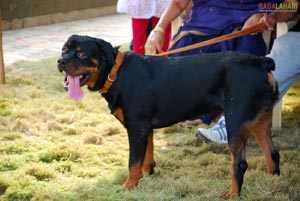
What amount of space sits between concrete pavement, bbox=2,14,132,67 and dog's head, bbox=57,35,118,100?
3.95 meters

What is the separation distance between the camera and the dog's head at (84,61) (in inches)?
121

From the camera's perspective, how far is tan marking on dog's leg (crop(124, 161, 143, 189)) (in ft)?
10.7

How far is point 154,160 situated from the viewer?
147 inches

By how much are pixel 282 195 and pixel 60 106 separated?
253 cm

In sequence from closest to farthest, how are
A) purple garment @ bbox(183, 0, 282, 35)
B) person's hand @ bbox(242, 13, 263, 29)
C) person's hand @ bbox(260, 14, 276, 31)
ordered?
person's hand @ bbox(260, 14, 276, 31)
person's hand @ bbox(242, 13, 263, 29)
purple garment @ bbox(183, 0, 282, 35)

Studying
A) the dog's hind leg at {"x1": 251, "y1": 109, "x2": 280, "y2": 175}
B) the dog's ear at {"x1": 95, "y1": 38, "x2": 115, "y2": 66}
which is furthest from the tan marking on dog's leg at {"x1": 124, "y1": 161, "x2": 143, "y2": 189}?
the dog's hind leg at {"x1": 251, "y1": 109, "x2": 280, "y2": 175}

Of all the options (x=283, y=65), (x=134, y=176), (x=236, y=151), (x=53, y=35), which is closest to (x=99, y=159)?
(x=134, y=176)

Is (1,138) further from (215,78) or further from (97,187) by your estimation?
(215,78)

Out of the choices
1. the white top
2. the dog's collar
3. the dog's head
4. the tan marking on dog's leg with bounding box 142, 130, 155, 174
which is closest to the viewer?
the dog's head

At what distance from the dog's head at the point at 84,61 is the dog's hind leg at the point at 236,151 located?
2.50 ft

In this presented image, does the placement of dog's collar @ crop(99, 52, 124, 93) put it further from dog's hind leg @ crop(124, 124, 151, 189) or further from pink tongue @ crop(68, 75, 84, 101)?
dog's hind leg @ crop(124, 124, 151, 189)

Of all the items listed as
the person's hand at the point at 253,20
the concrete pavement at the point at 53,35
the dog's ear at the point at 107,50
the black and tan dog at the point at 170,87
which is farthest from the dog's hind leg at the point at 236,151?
the concrete pavement at the point at 53,35

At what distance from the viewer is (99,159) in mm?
3834

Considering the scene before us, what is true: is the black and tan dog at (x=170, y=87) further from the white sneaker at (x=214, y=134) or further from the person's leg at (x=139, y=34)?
the person's leg at (x=139, y=34)
